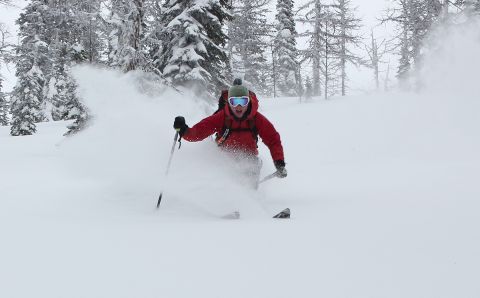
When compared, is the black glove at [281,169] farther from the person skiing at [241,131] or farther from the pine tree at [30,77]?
the pine tree at [30,77]

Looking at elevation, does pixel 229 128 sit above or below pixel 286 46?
below

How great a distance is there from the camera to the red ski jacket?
560 centimetres

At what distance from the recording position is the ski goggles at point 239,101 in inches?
213

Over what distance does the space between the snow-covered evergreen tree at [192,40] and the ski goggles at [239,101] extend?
10.8m

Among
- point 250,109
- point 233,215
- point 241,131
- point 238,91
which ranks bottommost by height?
point 233,215

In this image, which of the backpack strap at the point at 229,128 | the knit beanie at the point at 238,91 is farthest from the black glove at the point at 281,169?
the knit beanie at the point at 238,91

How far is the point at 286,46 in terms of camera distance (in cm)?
3816

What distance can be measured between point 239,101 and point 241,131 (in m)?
0.52

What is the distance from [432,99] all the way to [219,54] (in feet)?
29.4

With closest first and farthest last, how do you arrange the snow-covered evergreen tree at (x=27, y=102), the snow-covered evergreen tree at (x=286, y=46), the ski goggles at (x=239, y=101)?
the ski goggles at (x=239, y=101) → the snow-covered evergreen tree at (x=27, y=102) → the snow-covered evergreen tree at (x=286, y=46)

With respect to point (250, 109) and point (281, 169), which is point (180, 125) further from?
point (281, 169)

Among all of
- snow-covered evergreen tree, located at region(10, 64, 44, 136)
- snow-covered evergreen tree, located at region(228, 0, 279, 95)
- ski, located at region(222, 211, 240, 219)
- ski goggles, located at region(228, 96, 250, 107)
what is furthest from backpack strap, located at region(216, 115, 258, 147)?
snow-covered evergreen tree, located at region(228, 0, 279, 95)

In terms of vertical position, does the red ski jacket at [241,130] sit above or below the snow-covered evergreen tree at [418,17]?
below

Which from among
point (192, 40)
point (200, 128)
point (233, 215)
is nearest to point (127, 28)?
point (192, 40)
